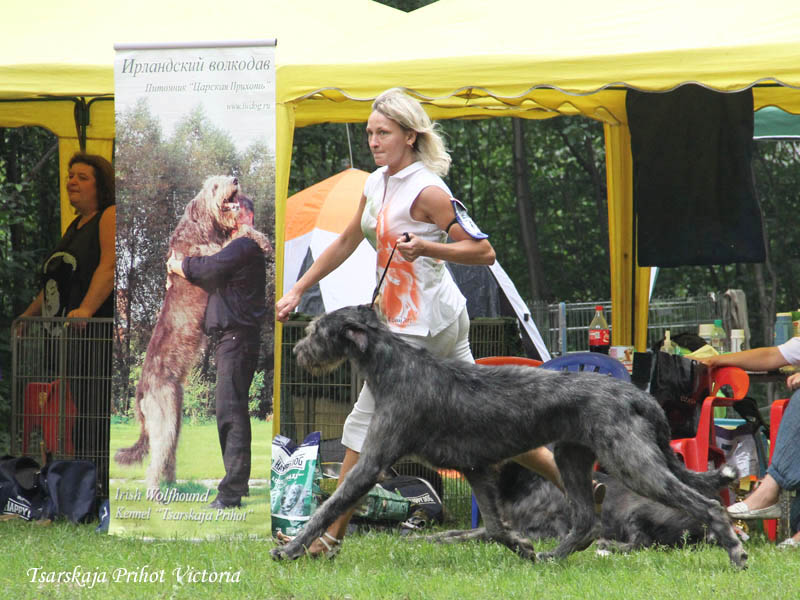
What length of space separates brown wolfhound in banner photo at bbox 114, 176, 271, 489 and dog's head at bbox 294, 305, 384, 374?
3.21ft

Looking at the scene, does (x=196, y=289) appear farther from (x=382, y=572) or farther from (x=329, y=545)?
(x=382, y=572)

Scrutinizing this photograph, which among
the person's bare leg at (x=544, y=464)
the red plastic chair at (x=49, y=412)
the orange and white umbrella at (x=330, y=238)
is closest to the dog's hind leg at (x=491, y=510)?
the person's bare leg at (x=544, y=464)

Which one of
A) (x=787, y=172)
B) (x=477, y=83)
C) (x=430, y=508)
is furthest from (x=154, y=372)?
(x=787, y=172)

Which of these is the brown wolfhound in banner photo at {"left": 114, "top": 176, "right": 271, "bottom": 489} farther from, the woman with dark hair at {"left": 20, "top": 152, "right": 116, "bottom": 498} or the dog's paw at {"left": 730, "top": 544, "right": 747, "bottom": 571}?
the dog's paw at {"left": 730, "top": 544, "right": 747, "bottom": 571}

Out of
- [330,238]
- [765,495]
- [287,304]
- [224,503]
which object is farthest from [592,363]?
[330,238]

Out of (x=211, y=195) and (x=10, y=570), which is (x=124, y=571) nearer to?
(x=10, y=570)

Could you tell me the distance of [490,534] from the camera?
4.61 m

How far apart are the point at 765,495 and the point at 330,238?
16.5 ft

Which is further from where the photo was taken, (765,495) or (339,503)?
(765,495)

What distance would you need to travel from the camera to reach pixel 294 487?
16.8ft

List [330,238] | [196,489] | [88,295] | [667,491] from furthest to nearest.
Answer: [330,238]
[88,295]
[196,489]
[667,491]

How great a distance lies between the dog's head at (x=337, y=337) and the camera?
4.38 metres

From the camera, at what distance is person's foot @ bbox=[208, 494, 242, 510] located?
5141 millimetres

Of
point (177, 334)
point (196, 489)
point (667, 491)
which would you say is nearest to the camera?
point (667, 491)
